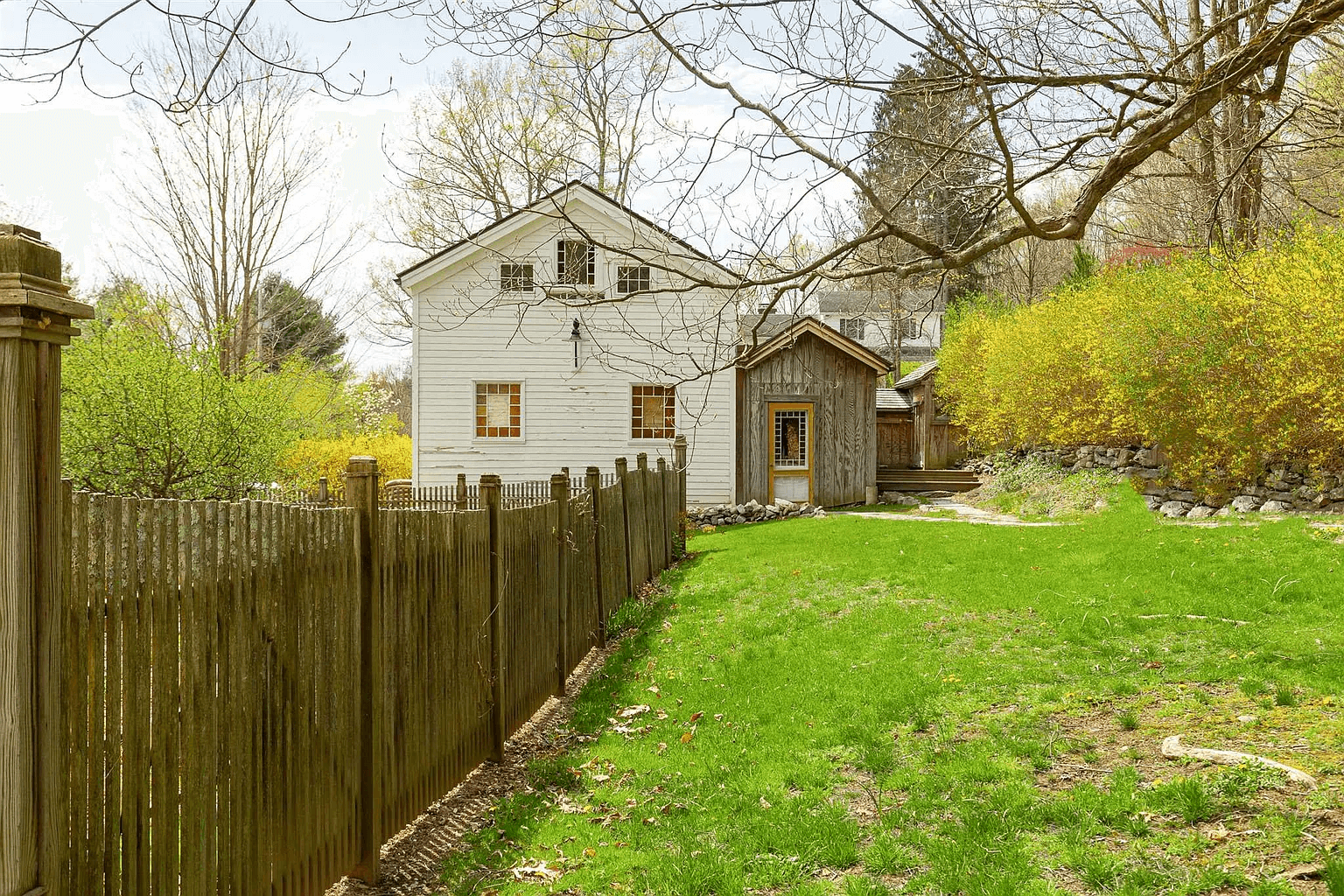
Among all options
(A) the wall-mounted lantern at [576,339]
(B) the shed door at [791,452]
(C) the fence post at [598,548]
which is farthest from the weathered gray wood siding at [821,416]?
(C) the fence post at [598,548]

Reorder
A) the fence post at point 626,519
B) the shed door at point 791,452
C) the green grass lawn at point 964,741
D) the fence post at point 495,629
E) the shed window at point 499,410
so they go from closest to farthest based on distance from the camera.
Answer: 1. the green grass lawn at point 964,741
2. the fence post at point 495,629
3. the fence post at point 626,519
4. the shed window at point 499,410
5. the shed door at point 791,452

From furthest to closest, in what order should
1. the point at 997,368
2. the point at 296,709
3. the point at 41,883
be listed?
the point at 997,368 < the point at 296,709 < the point at 41,883

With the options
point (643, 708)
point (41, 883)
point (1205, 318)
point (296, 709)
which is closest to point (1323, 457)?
point (1205, 318)

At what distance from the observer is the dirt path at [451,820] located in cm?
416

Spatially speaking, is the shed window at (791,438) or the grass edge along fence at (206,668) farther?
the shed window at (791,438)

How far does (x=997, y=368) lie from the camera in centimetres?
2312

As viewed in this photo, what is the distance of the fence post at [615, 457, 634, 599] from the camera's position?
34.3ft

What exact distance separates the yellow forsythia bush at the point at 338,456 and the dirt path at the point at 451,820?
14.2m

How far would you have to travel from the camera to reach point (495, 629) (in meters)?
5.88

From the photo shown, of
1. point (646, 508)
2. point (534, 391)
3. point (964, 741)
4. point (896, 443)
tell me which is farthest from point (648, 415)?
point (964, 741)

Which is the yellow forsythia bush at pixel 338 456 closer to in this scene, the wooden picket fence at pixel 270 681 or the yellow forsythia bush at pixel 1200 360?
the wooden picket fence at pixel 270 681

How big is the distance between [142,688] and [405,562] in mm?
1969

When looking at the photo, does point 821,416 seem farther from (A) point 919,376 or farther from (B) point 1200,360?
(B) point 1200,360

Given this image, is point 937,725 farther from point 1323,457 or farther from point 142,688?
point 1323,457
